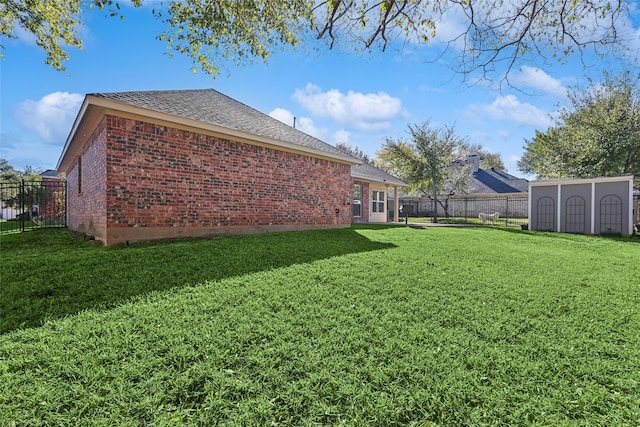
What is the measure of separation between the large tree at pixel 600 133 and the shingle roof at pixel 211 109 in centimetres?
1635

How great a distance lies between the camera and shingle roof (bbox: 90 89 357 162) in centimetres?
699

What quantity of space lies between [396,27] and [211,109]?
587 centimetres

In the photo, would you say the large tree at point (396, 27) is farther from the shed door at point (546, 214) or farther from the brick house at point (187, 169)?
the shed door at point (546, 214)

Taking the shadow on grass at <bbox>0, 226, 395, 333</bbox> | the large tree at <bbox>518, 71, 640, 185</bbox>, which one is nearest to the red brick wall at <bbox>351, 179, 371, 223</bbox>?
the shadow on grass at <bbox>0, 226, 395, 333</bbox>

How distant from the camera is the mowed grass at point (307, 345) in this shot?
6.51ft

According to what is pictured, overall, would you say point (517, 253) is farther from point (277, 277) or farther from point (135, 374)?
point (135, 374)

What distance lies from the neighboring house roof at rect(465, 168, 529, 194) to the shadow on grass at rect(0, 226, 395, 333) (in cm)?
2497

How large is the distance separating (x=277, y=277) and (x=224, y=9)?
4880 mm

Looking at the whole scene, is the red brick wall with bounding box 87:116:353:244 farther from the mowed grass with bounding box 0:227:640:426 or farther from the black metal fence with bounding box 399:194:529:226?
the black metal fence with bounding box 399:194:529:226

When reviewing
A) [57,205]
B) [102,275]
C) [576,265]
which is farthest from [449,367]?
[57,205]

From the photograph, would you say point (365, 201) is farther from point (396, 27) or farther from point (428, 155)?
point (396, 27)

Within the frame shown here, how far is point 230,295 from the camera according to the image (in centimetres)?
363

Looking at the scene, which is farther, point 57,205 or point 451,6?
point 57,205

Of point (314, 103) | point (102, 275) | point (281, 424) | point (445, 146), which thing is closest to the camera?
point (281, 424)
